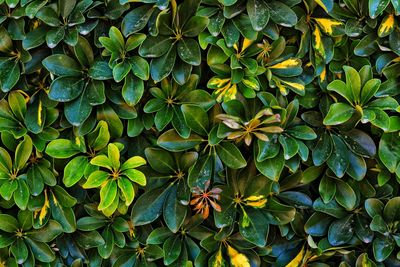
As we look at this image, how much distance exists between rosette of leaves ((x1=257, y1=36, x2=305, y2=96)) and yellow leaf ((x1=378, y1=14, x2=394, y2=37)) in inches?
11.0

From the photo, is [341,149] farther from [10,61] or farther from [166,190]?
[10,61]

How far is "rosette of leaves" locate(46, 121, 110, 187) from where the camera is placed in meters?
1.66

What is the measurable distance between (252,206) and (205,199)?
0.16 meters

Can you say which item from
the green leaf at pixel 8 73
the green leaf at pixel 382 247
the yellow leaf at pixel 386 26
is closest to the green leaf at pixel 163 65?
the green leaf at pixel 8 73

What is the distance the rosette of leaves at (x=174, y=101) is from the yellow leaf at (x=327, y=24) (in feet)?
1.43

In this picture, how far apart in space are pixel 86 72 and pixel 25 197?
463 millimetres

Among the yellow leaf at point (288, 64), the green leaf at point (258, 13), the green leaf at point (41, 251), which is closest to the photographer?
the green leaf at point (258, 13)

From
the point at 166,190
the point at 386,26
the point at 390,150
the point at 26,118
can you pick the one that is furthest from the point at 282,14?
the point at 26,118

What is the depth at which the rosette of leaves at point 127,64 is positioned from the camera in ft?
5.27

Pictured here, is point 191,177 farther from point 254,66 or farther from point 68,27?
point 68,27

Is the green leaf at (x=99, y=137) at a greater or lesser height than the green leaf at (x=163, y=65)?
lesser

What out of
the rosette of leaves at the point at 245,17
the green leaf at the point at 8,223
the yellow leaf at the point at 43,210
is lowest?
the green leaf at the point at 8,223

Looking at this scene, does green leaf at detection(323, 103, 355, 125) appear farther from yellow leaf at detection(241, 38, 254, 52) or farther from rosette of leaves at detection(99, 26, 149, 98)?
rosette of leaves at detection(99, 26, 149, 98)

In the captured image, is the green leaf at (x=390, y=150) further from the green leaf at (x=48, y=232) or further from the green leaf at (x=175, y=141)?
the green leaf at (x=48, y=232)
